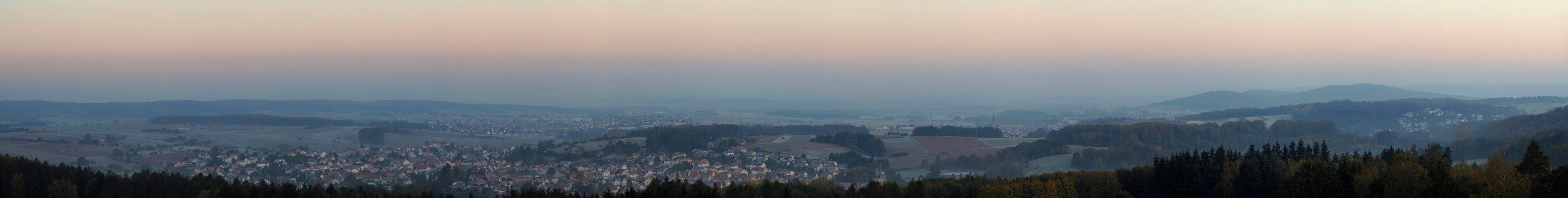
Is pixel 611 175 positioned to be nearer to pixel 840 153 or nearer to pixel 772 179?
pixel 772 179

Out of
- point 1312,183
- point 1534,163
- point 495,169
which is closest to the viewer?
point 1534,163

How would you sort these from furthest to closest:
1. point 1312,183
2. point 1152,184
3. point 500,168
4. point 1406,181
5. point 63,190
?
point 500,168
point 63,190
point 1152,184
point 1312,183
point 1406,181

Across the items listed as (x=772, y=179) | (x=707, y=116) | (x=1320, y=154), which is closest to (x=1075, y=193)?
(x=1320, y=154)

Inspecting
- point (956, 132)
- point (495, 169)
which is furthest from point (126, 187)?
point (956, 132)

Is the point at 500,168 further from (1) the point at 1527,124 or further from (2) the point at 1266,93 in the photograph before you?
(2) the point at 1266,93

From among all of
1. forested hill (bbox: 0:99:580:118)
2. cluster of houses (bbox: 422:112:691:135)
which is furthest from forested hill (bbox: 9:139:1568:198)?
forested hill (bbox: 0:99:580:118)

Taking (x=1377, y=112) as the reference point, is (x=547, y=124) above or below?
below

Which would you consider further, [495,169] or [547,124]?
[547,124]
